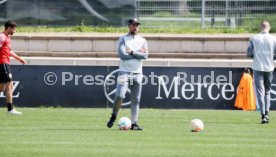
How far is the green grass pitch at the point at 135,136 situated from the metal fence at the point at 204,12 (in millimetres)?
8853

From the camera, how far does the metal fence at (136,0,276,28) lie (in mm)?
30625

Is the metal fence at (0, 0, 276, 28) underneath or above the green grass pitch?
above

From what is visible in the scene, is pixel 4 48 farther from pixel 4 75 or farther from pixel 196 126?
pixel 196 126

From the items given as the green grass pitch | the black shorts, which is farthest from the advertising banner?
the black shorts

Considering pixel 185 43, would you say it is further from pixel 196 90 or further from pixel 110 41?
pixel 196 90

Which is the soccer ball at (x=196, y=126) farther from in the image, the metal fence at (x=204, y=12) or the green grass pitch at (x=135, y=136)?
the metal fence at (x=204, y=12)

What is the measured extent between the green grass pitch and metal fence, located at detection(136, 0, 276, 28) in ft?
29.0

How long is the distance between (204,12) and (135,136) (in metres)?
15.2

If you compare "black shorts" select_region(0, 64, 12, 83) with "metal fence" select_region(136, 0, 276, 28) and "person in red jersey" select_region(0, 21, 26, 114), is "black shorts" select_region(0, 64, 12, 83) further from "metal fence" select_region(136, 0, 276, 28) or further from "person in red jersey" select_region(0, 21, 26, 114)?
"metal fence" select_region(136, 0, 276, 28)

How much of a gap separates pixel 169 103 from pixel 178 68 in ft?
3.04

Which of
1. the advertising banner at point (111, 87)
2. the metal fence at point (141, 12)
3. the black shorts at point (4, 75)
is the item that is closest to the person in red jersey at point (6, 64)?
the black shorts at point (4, 75)

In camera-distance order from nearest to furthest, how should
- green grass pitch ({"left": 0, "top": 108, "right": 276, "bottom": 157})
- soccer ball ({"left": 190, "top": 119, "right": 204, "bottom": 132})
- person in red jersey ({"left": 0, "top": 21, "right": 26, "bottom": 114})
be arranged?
green grass pitch ({"left": 0, "top": 108, "right": 276, "bottom": 157}) < soccer ball ({"left": 190, "top": 119, "right": 204, "bottom": 132}) < person in red jersey ({"left": 0, "top": 21, "right": 26, "bottom": 114})

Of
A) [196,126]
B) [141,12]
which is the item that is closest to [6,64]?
[196,126]

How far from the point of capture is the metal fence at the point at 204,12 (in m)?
30.6
